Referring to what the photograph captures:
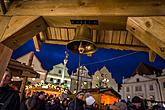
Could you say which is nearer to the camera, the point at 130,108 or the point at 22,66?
the point at 130,108

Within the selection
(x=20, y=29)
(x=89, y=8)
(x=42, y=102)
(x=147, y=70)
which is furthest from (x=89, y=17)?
(x=147, y=70)

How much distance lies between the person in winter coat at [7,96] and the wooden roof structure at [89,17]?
2.16ft

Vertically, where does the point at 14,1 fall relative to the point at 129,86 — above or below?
below

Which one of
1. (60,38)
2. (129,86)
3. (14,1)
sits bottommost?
(60,38)

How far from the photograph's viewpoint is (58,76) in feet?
142

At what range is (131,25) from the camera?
2.65 meters

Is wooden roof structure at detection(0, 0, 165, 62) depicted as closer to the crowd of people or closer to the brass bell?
the brass bell

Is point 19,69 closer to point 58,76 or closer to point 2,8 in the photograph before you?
point 2,8

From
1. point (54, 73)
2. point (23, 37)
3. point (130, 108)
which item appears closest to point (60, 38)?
point (23, 37)

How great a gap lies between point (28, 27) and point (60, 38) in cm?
140

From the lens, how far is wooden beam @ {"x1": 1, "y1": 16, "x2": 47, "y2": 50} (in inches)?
117

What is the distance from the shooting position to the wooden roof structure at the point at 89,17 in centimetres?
249

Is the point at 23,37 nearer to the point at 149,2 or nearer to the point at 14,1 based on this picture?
the point at 14,1

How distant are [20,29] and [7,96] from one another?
1.14 meters
